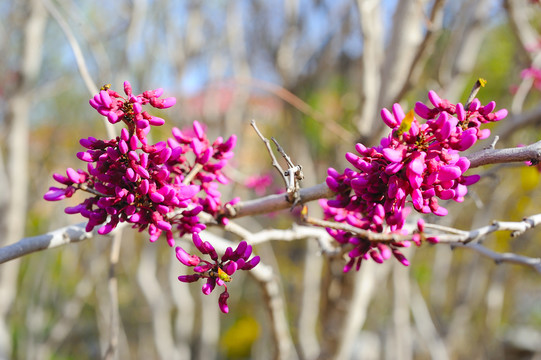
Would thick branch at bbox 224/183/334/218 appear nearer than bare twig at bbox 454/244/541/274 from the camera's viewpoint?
Yes

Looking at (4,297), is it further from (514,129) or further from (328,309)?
(514,129)

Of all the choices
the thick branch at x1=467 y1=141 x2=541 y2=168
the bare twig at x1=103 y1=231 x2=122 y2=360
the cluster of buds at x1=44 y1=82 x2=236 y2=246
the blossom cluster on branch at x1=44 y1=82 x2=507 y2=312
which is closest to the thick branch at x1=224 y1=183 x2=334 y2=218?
the blossom cluster on branch at x1=44 y1=82 x2=507 y2=312

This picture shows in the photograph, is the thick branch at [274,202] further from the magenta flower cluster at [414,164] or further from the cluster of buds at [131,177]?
the cluster of buds at [131,177]

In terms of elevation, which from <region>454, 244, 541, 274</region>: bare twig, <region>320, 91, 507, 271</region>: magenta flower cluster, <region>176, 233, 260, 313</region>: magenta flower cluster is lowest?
<region>176, 233, 260, 313</region>: magenta flower cluster

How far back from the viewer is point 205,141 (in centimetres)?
100

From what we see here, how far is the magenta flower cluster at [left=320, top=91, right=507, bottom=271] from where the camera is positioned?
2.28 ft

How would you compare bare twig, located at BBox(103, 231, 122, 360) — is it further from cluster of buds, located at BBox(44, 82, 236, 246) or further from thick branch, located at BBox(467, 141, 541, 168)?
thick branch, located at BBox(467, 141, 541, 168)

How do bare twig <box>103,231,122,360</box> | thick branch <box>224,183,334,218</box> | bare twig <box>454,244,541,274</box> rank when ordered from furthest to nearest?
bare twig <box>103,231,122,360</box>, bare twig <box>454,244,541,274</box>, thick branch <box>224,183,334,218</box>

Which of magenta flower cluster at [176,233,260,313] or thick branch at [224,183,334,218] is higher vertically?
thick branch at [224,183,334,218]

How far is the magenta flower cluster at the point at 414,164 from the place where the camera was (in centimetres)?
69

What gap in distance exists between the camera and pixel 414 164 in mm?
668

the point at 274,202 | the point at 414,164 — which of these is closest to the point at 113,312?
the point at 274,202

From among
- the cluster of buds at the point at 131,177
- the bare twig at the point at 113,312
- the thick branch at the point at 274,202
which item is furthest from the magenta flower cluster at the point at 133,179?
the bare twig at the point at 113,312

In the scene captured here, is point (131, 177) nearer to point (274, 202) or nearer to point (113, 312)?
point (274, 202)
